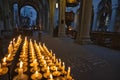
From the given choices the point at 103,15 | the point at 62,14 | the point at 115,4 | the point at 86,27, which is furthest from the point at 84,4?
the point at 103,15

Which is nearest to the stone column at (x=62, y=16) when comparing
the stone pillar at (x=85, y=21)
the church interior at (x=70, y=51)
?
the church interior at (x=70, y=51)

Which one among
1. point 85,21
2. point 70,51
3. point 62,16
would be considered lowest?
point 70,51

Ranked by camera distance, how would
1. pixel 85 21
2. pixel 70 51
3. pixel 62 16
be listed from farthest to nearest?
1. pixel 62 16
2. pixel 85 21
3. pixel 70 51

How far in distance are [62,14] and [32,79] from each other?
48.0 feet

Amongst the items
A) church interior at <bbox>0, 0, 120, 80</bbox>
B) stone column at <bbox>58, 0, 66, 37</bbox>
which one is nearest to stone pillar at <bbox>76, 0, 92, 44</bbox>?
church interior at <bbox>0, 0, 120, 80</bbox>

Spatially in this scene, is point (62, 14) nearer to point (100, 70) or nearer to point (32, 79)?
point (100, 70)

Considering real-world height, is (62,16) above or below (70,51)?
above

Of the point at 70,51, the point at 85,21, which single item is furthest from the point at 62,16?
the point at 70,51

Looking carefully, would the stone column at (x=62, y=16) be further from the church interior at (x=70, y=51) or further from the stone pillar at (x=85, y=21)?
the stone pillar at (x=85, y=21)

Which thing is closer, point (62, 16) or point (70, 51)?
point (70, 51)

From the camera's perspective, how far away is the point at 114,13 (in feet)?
68.4

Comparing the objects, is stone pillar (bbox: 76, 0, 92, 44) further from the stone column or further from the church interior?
the stone column

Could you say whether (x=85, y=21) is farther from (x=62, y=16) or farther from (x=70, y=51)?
(x=62, y=16)

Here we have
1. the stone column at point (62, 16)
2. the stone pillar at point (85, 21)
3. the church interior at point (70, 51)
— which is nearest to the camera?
the church interior at point (70, 51)
